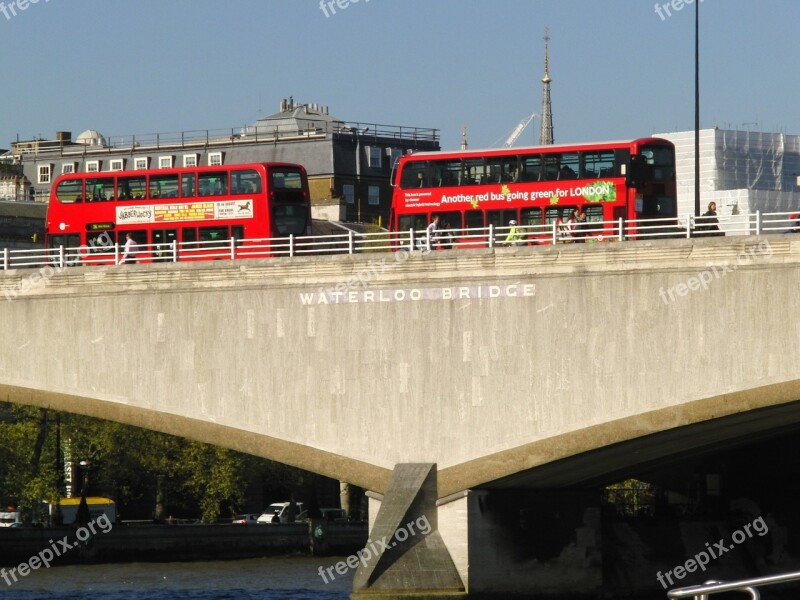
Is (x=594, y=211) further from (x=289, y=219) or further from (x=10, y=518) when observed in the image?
(x=10, y=518)

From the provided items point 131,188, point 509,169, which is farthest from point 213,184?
point 509,169

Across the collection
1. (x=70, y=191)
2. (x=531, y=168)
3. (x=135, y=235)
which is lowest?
(x=135, y=235)

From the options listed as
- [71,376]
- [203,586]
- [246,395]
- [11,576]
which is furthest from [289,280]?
[11,576]

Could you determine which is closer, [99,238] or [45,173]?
[99,238]

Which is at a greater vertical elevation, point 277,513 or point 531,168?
point 531,168

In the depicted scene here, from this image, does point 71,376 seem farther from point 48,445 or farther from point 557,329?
point 48,445

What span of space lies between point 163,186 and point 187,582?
50.8 feet

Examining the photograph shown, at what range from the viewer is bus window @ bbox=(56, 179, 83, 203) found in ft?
168

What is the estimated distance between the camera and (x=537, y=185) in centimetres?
4569

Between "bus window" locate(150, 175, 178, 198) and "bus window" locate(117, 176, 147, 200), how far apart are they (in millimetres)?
320

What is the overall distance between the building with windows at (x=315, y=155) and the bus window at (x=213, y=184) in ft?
145

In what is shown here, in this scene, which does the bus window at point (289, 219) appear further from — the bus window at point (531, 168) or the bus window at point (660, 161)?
the bus window at point (660, 161)

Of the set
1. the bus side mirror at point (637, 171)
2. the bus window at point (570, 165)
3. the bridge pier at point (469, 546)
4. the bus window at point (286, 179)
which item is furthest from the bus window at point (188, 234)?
the bus side mirror at point (637, 171)

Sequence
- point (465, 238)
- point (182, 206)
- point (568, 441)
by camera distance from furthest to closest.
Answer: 1. point (182, 206)
2. point (465, 238)
3. point (568, 441)
